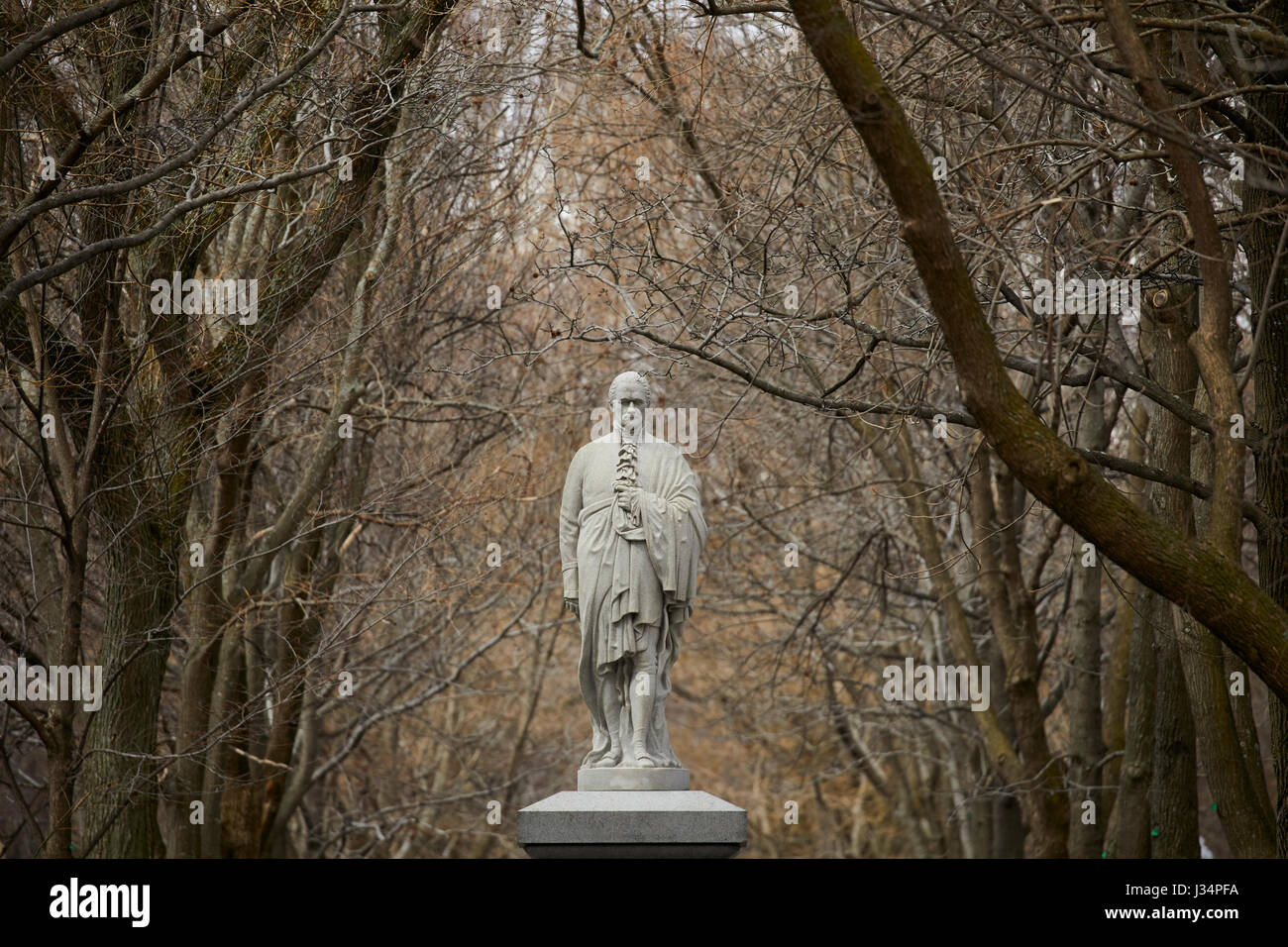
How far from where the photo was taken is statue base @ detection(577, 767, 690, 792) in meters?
9.45

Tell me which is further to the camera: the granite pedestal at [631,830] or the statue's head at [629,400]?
the statue's head at [629,400]

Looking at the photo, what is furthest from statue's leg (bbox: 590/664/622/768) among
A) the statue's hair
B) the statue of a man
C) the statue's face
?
the statue's hair

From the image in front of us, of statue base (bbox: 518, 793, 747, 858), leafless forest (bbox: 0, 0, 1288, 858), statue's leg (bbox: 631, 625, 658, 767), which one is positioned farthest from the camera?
statue's leg (bbox: 631, 625, 658, 767)

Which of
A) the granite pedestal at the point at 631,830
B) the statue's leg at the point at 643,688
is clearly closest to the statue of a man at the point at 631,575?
the statue's leg at the point at 643,688

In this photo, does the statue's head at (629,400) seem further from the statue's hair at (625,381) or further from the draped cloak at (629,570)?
the draped cloak at (629,570)

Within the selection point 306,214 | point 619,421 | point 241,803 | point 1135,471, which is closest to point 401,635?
point 241,803

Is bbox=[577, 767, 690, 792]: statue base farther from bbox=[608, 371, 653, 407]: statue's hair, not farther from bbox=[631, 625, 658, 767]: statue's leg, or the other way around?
bbox=[608, 371, 653, 407]: statue's hair

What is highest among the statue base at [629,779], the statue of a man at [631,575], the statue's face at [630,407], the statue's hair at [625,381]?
the statue's hair at [625,381]

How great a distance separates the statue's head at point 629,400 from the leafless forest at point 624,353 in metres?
0.29

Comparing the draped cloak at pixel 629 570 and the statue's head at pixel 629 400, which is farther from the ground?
the statue's head at pixel 629 400

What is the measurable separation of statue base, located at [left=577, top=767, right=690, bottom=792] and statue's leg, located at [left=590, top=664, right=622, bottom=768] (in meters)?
0.20

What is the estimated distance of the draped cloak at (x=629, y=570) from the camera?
31.7ft

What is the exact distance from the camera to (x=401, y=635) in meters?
17.3

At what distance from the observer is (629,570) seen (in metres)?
9.64
